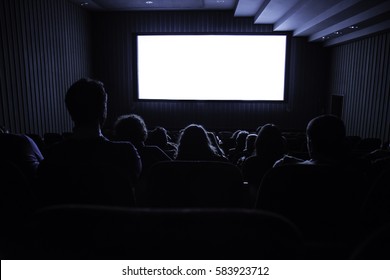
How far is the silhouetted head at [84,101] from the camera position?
188 centimetres

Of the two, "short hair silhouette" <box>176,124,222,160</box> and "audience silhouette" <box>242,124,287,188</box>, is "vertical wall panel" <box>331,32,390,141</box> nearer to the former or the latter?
Result: "audience silhouette" <box>242,124,287,188</box>

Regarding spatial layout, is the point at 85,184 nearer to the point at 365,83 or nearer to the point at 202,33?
the point at 365,83

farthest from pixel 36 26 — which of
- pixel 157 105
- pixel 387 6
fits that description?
pixel 387 6

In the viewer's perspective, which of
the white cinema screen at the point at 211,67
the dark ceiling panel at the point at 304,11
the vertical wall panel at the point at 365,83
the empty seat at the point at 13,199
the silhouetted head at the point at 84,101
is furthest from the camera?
the white cinema screen at the point at 211,67

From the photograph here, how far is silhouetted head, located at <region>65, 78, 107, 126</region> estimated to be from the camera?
6.16 feet

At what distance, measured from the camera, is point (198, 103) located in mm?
11008

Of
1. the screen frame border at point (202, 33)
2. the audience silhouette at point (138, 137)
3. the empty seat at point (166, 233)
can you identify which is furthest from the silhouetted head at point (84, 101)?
the screen frame border at point (202, 33)

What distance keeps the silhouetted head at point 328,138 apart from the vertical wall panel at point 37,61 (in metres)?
6.40

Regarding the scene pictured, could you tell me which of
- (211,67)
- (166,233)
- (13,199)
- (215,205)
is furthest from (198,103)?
(166,233)

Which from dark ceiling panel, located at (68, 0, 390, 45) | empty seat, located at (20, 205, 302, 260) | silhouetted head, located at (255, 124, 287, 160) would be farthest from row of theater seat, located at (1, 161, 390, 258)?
dark ceiling panel, located at (68, 0, 390, 45)

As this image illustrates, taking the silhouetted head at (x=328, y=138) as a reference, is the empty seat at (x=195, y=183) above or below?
below

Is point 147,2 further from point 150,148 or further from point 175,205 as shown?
point 175,205

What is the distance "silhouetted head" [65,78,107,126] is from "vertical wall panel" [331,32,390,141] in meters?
8.06

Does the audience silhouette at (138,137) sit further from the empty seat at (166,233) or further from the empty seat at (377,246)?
the empty seat at (377,246)
